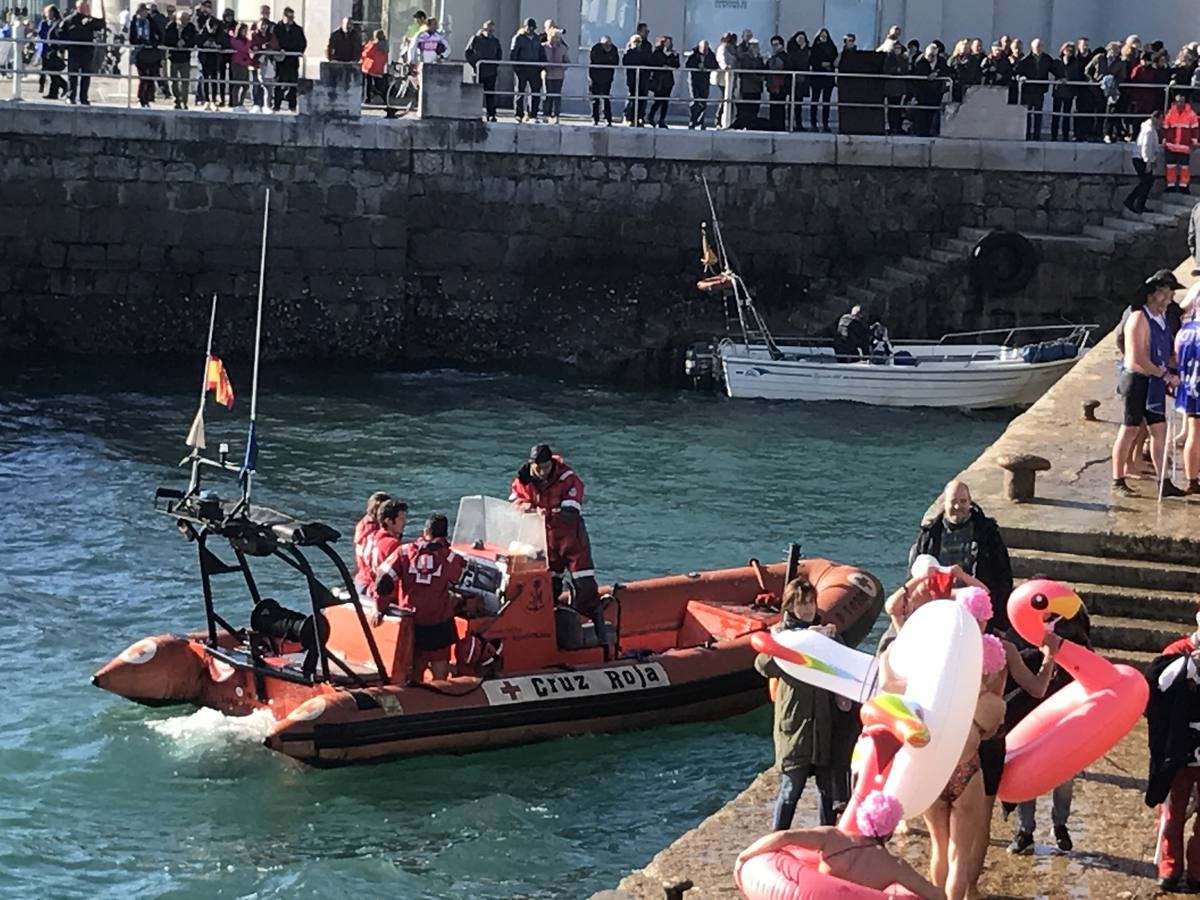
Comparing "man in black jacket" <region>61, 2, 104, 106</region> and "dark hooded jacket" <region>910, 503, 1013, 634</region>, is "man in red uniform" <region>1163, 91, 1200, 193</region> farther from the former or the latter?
"dark hooded jacket" <region>910, 503, 1013, 634</region>

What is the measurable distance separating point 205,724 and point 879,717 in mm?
5937

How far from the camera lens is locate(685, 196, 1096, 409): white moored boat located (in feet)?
77.3

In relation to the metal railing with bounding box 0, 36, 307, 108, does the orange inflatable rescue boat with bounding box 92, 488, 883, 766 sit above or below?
below

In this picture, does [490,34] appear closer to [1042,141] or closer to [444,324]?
[444,324]

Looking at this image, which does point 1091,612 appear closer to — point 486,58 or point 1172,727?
point 1172,727

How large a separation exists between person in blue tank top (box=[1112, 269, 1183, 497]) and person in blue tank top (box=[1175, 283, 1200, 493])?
98mm

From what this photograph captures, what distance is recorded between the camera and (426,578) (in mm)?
11664

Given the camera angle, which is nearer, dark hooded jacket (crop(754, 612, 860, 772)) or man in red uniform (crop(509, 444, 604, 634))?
dark hooded jacket (crop(754, 612, 860, 772))

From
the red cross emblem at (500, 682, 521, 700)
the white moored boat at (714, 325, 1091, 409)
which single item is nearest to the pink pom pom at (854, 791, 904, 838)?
the red cross emblem at (500, 682, 521, 700)

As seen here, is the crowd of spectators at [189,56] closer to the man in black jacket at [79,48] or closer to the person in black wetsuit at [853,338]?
the man in black jacket at [79,48]

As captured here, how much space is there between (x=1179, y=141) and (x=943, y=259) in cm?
299

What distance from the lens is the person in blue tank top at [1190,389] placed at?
1131cm

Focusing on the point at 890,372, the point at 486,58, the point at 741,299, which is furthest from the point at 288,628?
the point at 486,58

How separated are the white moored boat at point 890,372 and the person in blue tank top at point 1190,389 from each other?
457 inches
